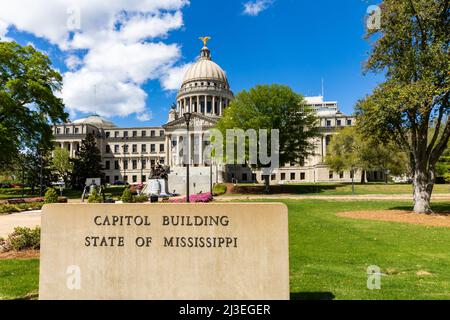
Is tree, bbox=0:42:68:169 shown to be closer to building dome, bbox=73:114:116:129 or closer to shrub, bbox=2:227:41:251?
shrub, bbox=2:227:41:251

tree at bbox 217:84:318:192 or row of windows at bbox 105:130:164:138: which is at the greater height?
row of windows at bbox 105:130:164:138

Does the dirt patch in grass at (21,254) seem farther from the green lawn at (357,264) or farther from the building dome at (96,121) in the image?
the building dome at (96,121)

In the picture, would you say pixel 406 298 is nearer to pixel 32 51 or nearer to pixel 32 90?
pixel 32 90

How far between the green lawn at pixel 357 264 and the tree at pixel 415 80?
733 centimetres

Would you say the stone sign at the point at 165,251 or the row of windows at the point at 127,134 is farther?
the row of windows at the point at 127,134

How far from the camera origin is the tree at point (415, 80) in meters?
17.8

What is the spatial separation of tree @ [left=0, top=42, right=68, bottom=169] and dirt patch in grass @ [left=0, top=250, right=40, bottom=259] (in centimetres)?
2796

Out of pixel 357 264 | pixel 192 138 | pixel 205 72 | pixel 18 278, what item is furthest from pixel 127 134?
pixel 357 264

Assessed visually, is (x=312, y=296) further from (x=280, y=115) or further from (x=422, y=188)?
(x=280, y=115)

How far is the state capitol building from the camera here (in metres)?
81.4

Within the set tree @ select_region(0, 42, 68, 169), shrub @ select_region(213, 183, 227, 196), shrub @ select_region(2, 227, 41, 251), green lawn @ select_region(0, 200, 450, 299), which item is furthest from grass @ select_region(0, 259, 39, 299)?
shrub @ select_region(213, 183, 227, 196)

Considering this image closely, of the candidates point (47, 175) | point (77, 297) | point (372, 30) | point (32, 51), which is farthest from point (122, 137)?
point (77, 297)

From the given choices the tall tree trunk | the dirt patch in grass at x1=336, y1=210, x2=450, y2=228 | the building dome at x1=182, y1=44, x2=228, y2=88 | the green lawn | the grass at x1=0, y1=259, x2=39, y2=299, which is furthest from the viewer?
the building dome at x1=182, y1=44, x2=228, y2=88

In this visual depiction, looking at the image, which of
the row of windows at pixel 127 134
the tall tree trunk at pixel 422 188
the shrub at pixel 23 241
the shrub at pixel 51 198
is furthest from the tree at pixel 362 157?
the row of windows at pixel 127 134
